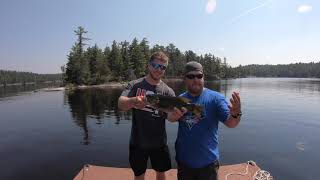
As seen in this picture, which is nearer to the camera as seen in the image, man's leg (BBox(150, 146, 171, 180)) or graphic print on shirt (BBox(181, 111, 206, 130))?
graphic print on shirt (BBox(181, 111, 206, 130))

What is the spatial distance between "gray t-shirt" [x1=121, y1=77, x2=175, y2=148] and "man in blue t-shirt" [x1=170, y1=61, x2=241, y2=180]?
3.37 ft

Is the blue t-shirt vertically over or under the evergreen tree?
under

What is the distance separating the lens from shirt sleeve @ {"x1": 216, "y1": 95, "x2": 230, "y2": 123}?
4.71 meters

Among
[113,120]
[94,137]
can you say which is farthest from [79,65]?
[94,137]

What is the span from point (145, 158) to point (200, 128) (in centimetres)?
181

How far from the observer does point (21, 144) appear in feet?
61.2

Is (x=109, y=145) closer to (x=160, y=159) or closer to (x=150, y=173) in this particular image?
(x=150, y=173)

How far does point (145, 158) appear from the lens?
6.10 m

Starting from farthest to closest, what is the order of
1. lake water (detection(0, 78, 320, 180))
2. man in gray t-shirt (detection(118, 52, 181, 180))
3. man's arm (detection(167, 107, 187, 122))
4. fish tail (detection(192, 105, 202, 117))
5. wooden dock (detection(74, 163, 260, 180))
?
lake water (detection(0, 78, 320, 180))
wooden dock (detection(74, 163, 260, 180))
man in gray t-shirt (detection(118, 52, 181, 180))
man's arm (detection(167, 107, 187, 122))
fish tail (detection(192, 105, 202, 117))

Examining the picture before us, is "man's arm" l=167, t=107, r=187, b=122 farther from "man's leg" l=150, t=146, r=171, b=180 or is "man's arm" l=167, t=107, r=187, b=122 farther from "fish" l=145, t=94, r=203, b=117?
"man's leg" l=150, t=146, r=171, b=180

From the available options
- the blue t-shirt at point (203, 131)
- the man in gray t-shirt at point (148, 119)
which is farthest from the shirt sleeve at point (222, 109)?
the man in gray t-shirt at point (148, 119)

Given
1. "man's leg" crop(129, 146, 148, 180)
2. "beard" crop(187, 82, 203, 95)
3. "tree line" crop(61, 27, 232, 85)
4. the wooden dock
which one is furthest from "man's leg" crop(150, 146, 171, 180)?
"tree line" crop(61, 27, 232, 85)

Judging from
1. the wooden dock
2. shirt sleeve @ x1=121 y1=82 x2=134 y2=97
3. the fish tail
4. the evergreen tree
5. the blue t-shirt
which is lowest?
the wooden dock

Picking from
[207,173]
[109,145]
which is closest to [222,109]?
[207,173]
